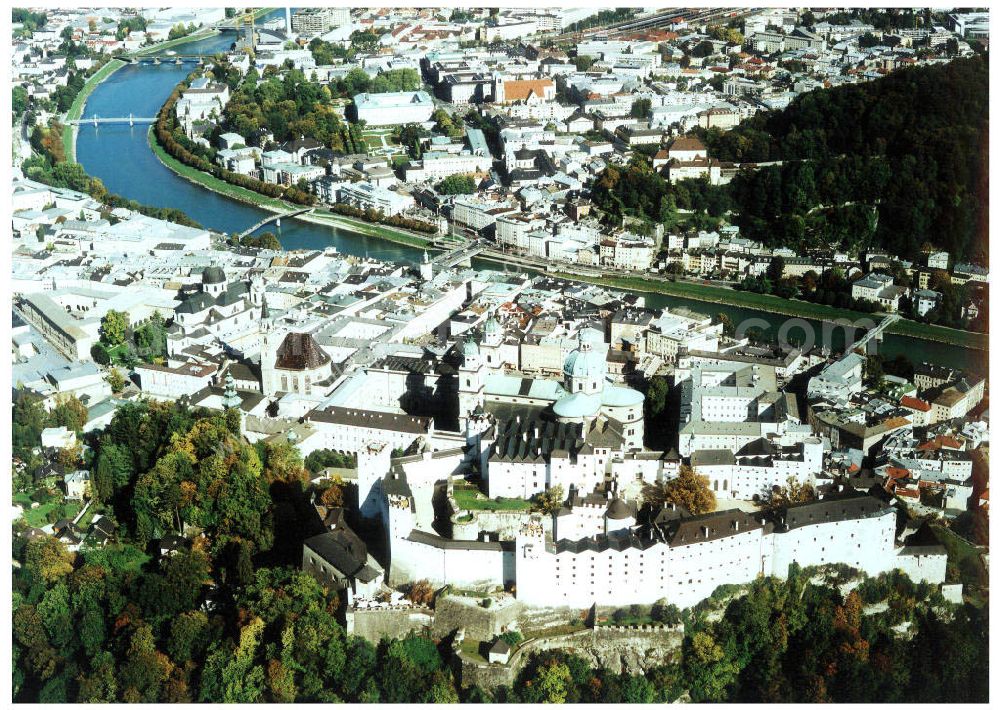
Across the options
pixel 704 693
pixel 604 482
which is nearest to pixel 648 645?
pixel 704 693

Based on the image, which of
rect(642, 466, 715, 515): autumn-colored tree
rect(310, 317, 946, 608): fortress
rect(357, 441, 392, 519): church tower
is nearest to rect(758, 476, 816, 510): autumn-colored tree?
rect(310, 317, 946, 608): fortress

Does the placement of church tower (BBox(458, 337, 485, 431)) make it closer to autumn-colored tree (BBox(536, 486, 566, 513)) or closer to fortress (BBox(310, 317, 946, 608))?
fortress (BBox(310, 317, 946, 608))

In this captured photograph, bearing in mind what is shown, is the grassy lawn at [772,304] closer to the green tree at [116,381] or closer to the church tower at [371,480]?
the green tree at [116,381]

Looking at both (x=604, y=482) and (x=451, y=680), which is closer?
(x=451, y=680)

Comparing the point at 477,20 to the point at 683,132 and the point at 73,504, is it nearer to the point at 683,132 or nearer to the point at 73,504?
the point at 683,132

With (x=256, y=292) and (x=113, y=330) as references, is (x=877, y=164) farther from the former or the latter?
(x=113, y=330)

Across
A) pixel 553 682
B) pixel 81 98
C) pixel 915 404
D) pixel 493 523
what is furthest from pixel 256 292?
pixel 81 98
